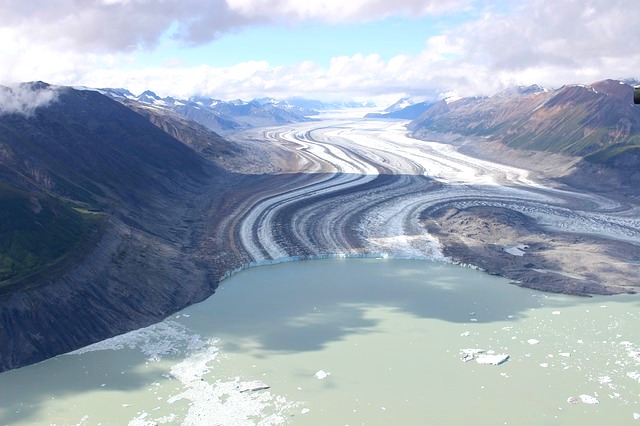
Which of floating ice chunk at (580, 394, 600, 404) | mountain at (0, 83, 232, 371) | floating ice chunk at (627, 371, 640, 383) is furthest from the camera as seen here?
mountain at (0, 83, 232, 371)

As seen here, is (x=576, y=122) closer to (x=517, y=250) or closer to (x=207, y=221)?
(x=517, y=250)

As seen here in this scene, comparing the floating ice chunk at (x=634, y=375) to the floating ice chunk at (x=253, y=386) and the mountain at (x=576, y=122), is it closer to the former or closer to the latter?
the floating ice chunk at (x=253, y=386)

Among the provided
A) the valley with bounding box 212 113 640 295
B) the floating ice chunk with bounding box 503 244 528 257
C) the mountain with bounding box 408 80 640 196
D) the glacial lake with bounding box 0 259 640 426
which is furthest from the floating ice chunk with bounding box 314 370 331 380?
the mountain with bounding box 408 80 640 196

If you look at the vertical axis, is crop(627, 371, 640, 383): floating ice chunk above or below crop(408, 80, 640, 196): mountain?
below

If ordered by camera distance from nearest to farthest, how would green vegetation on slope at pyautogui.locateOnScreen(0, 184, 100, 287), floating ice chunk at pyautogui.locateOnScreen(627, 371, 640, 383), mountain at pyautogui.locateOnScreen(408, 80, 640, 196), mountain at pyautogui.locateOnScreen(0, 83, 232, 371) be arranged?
floating ice chunk at pyautogui.locateOnScreen(627, 371, 640, 383) < mountain at pyautogui.locateOnScreen(0, 83, 232, 371) < green vegetation on slope at pyautogui.locateOnScreen(0, 184, 100, 287) < mountain at pyautogui.locateOnScreen(408, 80, 640, 196)

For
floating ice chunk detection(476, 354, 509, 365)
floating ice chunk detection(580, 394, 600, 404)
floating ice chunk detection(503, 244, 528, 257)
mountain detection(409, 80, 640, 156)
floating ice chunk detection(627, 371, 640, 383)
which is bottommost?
floating ice chunk detection(627, 371, 640, 383)

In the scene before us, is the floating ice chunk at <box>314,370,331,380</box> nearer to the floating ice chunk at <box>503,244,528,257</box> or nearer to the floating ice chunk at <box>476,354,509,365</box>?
the floating ice chunk at <box>476,354,509,365</box>

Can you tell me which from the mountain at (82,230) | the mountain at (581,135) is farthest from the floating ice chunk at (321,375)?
the mountain at (581,135)

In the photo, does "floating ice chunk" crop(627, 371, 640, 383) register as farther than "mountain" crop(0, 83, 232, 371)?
No
